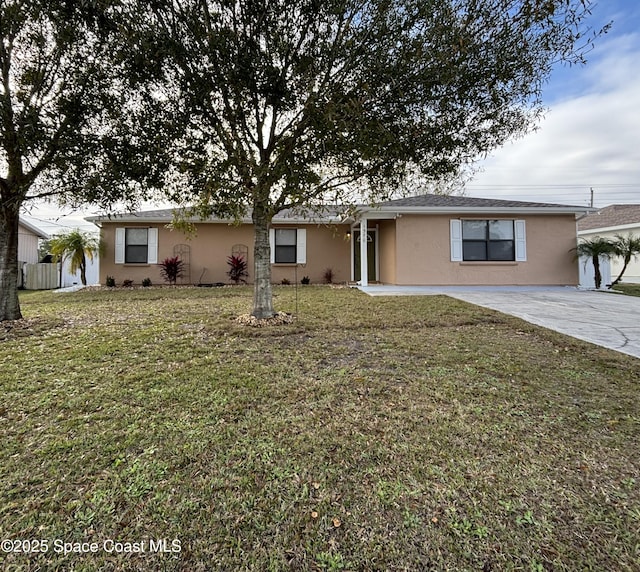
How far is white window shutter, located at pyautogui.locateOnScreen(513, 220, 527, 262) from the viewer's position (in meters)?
11.5

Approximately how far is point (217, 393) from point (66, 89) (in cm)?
522

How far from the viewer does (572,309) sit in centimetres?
723

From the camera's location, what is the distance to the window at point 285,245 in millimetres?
13492

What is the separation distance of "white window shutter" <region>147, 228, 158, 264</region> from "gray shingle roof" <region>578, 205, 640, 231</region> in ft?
66.5

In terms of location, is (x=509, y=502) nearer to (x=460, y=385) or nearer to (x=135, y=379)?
(x=460, y=385)

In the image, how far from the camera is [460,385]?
3.27m

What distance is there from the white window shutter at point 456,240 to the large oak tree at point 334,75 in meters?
6.06

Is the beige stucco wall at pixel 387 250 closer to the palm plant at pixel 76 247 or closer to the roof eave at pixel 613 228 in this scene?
the palm plant at pixel 76 247

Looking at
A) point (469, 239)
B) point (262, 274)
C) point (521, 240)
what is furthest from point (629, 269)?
point (262, 274)

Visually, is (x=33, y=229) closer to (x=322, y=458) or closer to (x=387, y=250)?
(x=387, y=250)

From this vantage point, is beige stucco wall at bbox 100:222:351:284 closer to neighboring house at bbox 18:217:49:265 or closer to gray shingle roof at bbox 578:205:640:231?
neighboring house at bbox 18:217:49:265

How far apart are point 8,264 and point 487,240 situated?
41.3ft

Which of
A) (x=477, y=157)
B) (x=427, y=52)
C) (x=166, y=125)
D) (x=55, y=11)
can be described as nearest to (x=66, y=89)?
(x=55, y=11)

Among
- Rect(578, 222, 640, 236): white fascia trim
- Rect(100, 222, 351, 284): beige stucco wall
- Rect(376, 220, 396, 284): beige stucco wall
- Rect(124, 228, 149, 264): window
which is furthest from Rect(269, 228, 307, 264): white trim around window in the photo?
Rect(578, 222, 640, 236): white fascia trim
